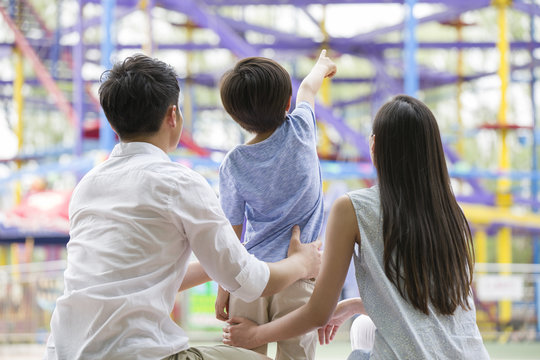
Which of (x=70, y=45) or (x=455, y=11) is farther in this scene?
(x=70, y=45)

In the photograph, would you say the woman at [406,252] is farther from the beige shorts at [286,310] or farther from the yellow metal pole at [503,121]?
the yellow metal pole at [503,121]

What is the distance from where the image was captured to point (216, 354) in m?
1.78

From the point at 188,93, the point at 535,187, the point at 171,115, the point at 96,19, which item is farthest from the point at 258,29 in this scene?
the point at 171,115

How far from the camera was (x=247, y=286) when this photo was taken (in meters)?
1.73

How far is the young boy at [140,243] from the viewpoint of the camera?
5.33 ft

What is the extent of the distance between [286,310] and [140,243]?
59 centimetres

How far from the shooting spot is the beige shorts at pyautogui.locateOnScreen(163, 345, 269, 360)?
5.62 ft

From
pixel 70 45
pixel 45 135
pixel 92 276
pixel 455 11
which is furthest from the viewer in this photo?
pixel 45 135

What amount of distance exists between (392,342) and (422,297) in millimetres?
127

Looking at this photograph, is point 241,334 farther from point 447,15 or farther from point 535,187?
point 535,187

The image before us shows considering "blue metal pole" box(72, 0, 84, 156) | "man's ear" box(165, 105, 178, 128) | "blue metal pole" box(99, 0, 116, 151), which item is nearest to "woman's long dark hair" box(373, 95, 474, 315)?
"man's ear" box(165, 105, 178, 128)

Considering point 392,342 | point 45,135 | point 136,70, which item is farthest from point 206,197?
point 45,135

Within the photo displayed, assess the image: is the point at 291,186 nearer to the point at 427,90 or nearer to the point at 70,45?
the point at 70,45

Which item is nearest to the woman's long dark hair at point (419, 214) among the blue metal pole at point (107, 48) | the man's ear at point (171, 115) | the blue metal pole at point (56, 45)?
the man's ear at point (171, 115)
